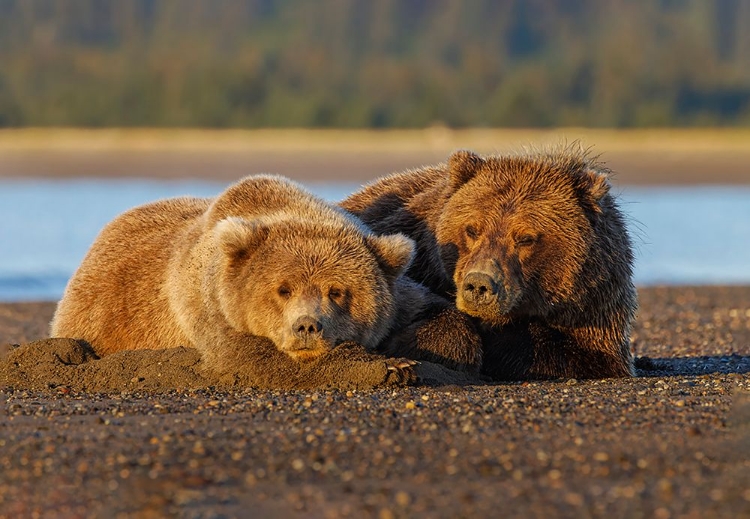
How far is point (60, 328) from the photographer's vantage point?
30.6 feet

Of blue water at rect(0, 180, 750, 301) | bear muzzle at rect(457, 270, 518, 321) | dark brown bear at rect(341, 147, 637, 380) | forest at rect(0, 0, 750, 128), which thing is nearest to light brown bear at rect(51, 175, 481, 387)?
bear muzzle at rect(457, 270, 518, 321)

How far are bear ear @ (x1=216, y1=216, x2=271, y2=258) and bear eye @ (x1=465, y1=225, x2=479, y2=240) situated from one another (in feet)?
4.43

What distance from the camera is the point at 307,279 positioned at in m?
7.57

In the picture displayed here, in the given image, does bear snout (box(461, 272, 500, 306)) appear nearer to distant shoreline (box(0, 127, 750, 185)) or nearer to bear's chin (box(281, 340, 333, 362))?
bear's chin (box(281, 340, 333, 362))

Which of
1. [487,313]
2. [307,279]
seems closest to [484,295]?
[487,313]

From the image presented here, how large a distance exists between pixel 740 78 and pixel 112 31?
166ft

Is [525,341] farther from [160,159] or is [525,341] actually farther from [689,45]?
[689,45]

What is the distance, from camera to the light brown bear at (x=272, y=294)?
7.59 meters

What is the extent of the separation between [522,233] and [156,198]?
19.3 meters

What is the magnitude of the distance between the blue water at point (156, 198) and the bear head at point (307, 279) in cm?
444

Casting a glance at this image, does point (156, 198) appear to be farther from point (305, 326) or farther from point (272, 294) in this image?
point (305, 326)

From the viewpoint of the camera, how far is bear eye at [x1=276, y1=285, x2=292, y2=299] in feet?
24.9

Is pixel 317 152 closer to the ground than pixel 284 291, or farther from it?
farther from it

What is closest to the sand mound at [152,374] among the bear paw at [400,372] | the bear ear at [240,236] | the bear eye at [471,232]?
the bear paw at [400,372]
